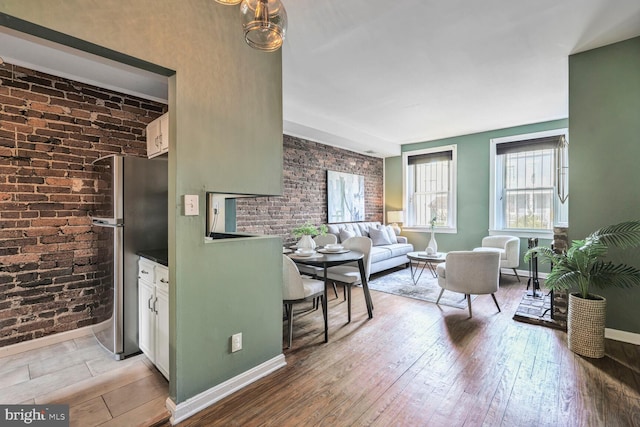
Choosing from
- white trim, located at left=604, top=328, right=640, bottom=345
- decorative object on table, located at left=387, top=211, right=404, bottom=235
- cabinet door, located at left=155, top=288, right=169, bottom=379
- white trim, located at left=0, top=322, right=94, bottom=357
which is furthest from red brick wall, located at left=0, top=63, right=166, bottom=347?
decorative object on table, located at left=387, top=211, right=404, bottom=235

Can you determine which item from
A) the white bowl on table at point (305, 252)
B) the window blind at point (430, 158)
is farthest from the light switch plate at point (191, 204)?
the window blind at point (430, 158)

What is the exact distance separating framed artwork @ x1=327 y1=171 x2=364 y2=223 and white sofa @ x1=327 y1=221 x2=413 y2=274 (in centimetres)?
22

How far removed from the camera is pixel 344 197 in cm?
605

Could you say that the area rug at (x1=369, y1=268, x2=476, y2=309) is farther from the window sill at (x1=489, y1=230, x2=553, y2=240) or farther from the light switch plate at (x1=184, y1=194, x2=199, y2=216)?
the light switch plate at (x1=184, y1=194, x2=199, y2=216)

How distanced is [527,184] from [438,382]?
15.5ft

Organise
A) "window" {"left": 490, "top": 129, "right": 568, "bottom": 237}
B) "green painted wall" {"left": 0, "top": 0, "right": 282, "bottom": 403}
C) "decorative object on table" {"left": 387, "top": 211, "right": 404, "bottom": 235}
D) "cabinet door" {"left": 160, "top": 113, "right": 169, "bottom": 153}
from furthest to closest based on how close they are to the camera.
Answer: "decorative object on table" {"left": 387, "top": 211, "right": 404, "bottom": 235} < "window" {"left": 490, "top": 129, "right": 568, "bottom": 237} < "cabinet door" {"left": 160, "top": 113, "right": 169, "bottom": 153} < "green painted wall" {"left": 0, "top": 0, "right": 282, "bottom": 403}

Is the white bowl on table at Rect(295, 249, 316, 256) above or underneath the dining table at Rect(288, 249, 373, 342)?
above

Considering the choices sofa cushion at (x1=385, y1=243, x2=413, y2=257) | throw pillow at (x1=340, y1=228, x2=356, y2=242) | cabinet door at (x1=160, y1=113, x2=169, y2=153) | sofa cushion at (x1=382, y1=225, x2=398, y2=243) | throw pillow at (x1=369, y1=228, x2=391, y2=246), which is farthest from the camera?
sofa cushion at (x1=382, y1=225, x2=398, y2=243)

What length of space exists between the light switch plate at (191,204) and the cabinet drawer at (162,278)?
1.75ft

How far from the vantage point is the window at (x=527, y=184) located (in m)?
5.03

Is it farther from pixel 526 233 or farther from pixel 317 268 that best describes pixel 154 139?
pixel 526 233

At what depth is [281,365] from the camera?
91.1 inches

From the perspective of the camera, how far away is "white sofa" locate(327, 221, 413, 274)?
16.8ft

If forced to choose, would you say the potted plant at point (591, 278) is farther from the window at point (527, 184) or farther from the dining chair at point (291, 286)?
the window at point (527, 184)
